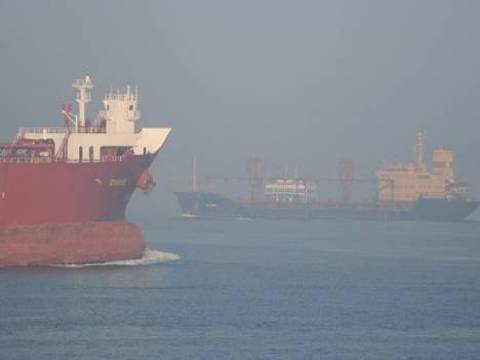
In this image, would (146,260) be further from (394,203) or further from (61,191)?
(394,203)

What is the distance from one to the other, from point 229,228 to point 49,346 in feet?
233

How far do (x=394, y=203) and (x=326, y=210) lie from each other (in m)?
6.19

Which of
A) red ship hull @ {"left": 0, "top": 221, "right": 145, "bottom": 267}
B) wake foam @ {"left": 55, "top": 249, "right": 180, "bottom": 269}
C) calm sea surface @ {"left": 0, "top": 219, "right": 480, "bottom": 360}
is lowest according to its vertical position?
calm sea surface @ {"left": 0, "top": 219, "right": 480, "bottom": 360}

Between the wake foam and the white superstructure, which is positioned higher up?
the white superstructure

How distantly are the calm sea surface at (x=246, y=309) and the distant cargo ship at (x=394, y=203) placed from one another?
57.4 meters

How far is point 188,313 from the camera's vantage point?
4312cm

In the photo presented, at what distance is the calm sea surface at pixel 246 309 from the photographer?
124 ft

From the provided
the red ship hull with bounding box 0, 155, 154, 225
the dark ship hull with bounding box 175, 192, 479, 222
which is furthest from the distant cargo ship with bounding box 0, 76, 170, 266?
the dark ship hull with bounding box 175, 192, 479, 222

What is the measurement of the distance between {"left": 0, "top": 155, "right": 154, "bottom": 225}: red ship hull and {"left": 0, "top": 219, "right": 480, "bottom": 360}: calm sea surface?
7.37 ft

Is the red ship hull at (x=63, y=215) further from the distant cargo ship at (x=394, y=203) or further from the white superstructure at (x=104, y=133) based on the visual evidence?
the distant cargo ship at (x=394, y=203)

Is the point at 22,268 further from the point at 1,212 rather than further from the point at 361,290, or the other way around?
the point at 361,290

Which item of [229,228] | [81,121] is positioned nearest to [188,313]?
[81,121]

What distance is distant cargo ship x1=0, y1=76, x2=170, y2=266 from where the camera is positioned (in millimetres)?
52156

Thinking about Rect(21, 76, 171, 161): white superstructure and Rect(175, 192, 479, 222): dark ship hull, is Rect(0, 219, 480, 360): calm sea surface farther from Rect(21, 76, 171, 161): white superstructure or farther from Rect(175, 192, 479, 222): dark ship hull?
Rect(175, 192, 479, 222): dark ship hull
